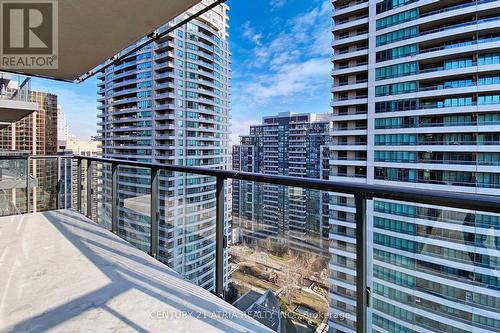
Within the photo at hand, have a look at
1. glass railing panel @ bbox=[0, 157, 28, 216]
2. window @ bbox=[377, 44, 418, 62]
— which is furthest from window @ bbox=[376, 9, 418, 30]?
glass railing panel @ bbox=[0, 157, 28, 216]

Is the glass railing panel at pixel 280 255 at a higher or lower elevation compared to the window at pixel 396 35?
lower

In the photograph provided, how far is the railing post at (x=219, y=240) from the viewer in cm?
185

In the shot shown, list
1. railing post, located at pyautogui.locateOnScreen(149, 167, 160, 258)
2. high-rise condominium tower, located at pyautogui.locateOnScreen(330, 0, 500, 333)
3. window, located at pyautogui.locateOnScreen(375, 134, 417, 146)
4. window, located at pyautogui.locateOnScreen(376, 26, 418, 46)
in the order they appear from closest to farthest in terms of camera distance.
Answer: railing post, located at pyautogui.locateOnScreen(149, 167, 160, 258), high-rise condominium tower, located at pyautogui.locateOnScreen(330, 0, 500, 333), window, located at pyautogui.locateOnScreen(376, 26, 418, 46), window, located at pyautogui.locateOnScreen(375, 134, 417, 146)

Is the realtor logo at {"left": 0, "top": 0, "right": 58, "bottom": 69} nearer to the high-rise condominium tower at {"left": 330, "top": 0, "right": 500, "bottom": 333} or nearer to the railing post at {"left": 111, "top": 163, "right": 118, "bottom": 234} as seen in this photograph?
the railing post at {"left": 111, "top": 163, "right": 118, "bottom": 234}

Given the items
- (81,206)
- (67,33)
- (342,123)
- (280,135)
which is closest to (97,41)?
(67,33)

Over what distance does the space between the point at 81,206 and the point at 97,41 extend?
2.79m

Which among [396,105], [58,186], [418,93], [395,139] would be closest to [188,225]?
[58,186]

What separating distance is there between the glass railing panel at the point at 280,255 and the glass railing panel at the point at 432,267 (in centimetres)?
26

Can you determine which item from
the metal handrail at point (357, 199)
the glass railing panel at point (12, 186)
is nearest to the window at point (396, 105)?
the metal handrail at point (357, 199)

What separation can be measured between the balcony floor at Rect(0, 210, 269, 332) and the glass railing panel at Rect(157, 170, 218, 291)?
0.11m

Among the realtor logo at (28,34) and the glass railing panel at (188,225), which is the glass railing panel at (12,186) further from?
the glass railing panel at (188,225)

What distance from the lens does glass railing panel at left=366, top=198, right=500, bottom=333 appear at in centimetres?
87

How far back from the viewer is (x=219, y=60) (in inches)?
1412

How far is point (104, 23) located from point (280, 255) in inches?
86.7
